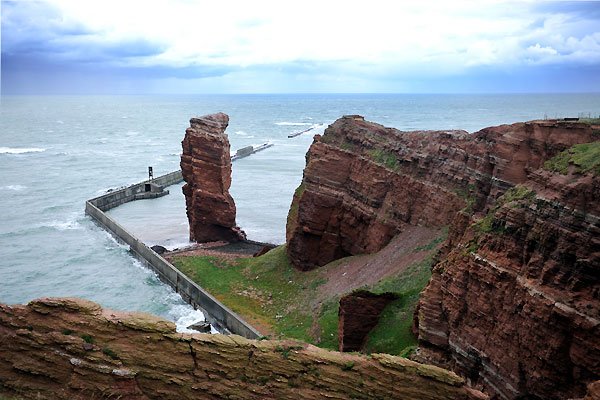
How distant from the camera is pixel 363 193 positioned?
3962 cm

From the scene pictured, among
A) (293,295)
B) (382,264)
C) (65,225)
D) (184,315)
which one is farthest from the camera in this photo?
(65,225)

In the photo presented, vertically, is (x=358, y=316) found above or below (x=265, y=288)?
above

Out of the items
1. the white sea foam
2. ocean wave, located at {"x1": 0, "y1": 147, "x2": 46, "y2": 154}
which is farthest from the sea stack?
ocean wave, located at {"x1": 0, "y1": 147, "x2": 46, "y2": 154}

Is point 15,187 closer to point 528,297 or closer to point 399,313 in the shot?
point 399,313

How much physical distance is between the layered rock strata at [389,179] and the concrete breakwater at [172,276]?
7.42m

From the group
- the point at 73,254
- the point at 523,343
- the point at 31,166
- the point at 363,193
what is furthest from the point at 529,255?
the point at 31,166

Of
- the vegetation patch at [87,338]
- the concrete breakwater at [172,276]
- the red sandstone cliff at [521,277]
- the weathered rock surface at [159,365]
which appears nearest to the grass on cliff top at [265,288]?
the concrete breakwater at [172,276]

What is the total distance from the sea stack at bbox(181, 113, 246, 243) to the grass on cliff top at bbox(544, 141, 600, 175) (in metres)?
37.0

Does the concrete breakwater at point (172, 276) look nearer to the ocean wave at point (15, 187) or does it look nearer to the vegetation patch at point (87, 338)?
the vegetation patch at point (87, 338)

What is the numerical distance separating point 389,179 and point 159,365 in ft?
80.3

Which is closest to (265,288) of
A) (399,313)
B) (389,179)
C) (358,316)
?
(389,179)

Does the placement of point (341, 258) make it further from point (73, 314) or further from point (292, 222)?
point (73, 314)

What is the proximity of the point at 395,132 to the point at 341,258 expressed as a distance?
9.55 metres

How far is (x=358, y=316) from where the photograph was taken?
27.6 meters
